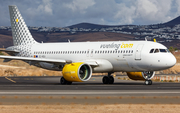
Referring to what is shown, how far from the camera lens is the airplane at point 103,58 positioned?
1436 inches

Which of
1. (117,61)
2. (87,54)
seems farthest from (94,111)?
(87,54)

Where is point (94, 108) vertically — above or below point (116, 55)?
below

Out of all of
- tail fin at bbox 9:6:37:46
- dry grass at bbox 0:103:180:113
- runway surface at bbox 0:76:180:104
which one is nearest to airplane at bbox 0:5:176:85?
tail fin at bbox 9:6:37:46

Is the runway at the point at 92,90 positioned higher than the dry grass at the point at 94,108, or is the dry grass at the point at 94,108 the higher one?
the dry grass at the point at 94,108

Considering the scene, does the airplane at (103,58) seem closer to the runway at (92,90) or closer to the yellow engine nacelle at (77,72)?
the yellow engine nacelle at (77,72)

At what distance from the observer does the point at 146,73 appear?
39.8m

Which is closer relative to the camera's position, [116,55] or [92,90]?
[92,90]

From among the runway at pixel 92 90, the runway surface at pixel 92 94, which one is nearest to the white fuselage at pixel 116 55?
the runway at pixel 92 90

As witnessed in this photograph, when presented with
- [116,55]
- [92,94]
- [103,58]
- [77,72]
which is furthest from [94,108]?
[103,58]

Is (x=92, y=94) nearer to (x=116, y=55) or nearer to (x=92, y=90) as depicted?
(x=92, y=90)

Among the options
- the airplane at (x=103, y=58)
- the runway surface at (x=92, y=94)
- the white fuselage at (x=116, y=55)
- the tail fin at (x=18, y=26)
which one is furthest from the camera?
the tail fin at (x=18, y=26)

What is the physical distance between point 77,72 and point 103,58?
4563 millimetres

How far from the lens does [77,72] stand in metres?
36.3

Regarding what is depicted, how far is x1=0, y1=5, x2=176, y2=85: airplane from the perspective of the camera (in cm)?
3647
